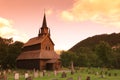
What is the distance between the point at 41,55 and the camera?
63312 mm

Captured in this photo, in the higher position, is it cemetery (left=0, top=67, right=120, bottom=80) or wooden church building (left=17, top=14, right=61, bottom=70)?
wooden church building (left=17, top=14, right=61, bottom=70)

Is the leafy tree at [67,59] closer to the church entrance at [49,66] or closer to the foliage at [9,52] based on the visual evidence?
the foliage at [9,52]

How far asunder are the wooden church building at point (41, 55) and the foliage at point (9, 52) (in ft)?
15.3

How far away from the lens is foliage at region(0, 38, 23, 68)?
76250 mm

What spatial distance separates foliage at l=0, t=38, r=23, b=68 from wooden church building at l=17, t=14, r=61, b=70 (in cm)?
467

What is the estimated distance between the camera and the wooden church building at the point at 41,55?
63.0m

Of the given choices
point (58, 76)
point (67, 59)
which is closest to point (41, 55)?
point (58, 76)

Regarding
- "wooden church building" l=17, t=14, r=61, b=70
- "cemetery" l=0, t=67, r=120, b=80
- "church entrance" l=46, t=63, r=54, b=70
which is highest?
"wooden church building" l=17, t=14, r=61, b=70

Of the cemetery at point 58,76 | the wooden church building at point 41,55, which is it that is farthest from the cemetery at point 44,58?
the cemetery at point 58,76

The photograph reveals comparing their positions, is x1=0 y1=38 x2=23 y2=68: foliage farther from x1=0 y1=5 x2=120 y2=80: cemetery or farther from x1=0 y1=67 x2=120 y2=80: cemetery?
x1=0 y1=67 x2=120 y2=80: cemetery

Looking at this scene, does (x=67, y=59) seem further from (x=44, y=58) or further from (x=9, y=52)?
(x=44, y=58)

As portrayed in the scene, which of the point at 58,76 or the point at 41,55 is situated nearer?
the point at 58,76

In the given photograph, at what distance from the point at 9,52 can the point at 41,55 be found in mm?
20007

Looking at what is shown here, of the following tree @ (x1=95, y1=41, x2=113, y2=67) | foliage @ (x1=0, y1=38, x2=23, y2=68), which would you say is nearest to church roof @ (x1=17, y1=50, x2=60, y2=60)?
foliage @ (x1=0, y1=38, x2=23, y2=68)
